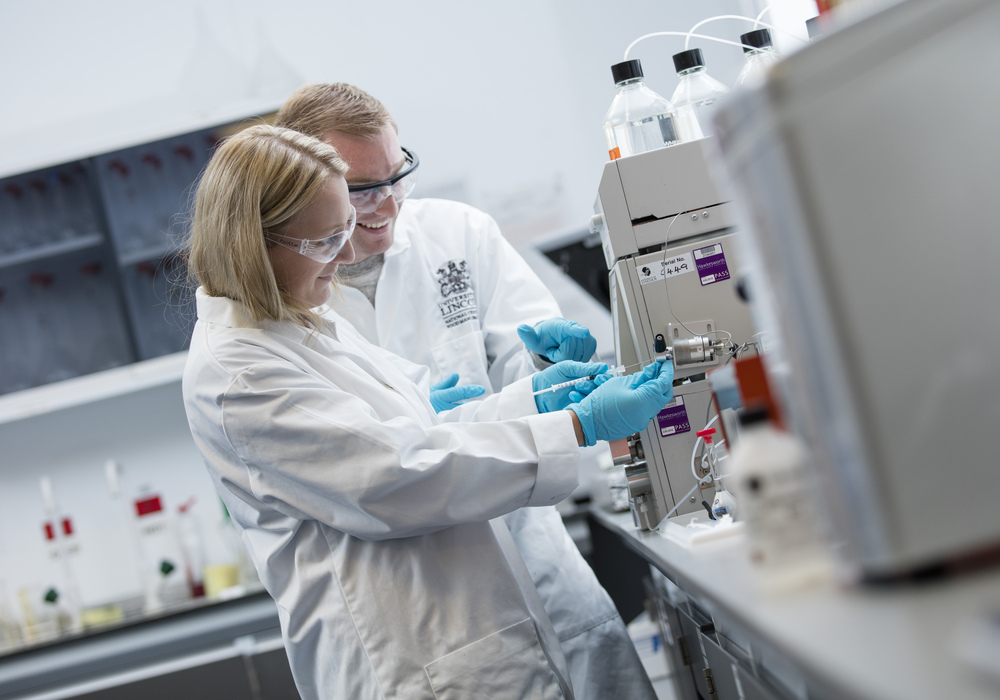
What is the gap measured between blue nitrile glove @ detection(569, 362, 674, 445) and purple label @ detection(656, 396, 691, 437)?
1.4 inches

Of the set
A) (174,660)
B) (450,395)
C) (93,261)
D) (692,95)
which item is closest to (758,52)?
(692,95)

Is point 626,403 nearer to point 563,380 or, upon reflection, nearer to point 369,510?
point 563,380

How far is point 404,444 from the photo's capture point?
1137mm

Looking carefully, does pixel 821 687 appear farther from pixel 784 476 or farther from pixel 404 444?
pixel 404 444

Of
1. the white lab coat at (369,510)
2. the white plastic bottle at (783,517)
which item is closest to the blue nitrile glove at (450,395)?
the white lab coat at (369,510)

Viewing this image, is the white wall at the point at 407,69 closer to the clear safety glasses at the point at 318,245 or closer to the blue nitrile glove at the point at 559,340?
the blue nitrile glove at the point at 559,340

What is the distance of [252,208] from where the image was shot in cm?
121

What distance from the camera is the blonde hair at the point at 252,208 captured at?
1218mm

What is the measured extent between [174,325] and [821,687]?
8.44 feet

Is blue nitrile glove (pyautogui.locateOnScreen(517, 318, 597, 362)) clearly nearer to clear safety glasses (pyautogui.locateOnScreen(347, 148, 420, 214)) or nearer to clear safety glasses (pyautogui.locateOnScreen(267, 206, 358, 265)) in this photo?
clear safety glasses (pyautogui.locateOnScreen(347, 148, 420, 214))

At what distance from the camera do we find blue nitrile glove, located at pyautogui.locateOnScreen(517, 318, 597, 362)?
1.62 meters

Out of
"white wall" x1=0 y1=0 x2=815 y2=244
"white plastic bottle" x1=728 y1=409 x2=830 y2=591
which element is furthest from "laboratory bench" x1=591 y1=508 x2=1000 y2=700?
"white wall" x1=0 y1=0 x2=815 y2=244

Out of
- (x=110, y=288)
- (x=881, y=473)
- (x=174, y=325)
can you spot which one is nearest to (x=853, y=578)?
(x=881, y=473)

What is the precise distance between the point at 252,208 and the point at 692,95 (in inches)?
32.0
